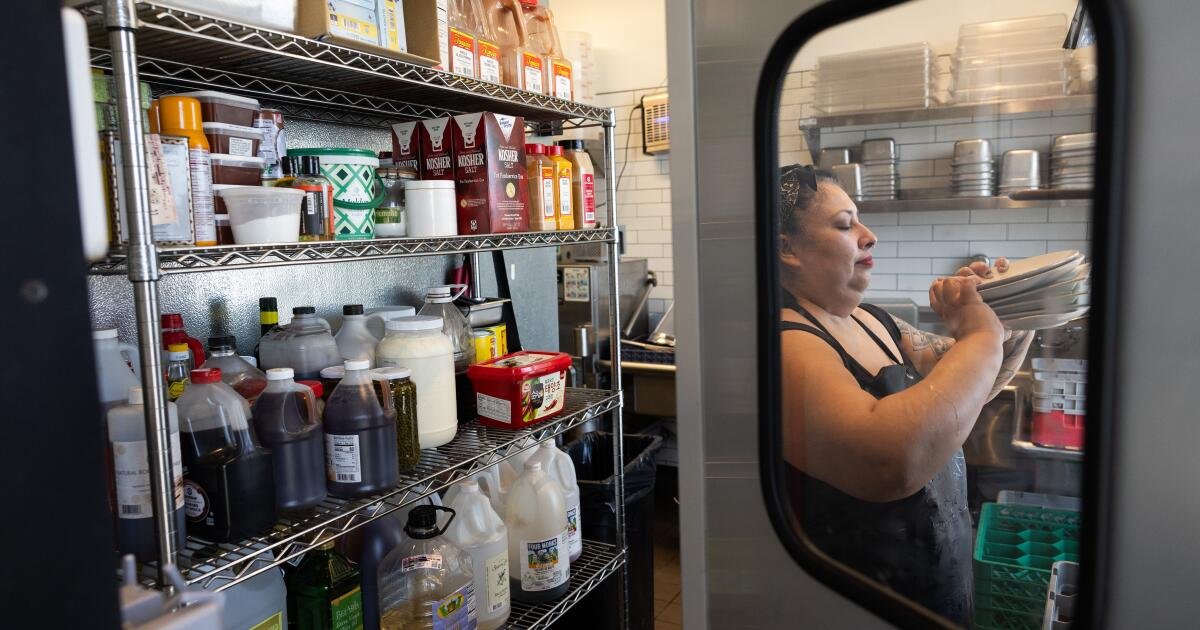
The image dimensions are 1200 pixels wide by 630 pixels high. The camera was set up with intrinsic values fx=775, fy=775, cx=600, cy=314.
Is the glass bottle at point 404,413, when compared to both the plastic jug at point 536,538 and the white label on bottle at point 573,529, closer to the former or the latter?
the plastic jug at point 536,538

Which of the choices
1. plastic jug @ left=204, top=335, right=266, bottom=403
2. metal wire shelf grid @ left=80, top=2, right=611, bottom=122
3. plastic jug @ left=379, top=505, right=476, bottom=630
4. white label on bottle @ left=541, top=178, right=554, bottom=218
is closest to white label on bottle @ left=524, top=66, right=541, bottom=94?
metal wire shelf grid @ left=80, top=2, right=611, bottom=122

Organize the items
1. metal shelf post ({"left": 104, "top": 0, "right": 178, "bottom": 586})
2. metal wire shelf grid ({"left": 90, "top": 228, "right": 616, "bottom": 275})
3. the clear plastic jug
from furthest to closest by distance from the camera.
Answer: the clear plastic jug, metal wire shelf grid ({"left": 90, "top": 228, "right": 616, "bottom": 275}), metal shelf post ({"left": 104, "top": 0, "right": 178, "bottom": 586})

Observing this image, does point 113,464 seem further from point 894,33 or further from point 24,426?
point 894,33

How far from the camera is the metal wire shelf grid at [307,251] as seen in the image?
1.33 metres

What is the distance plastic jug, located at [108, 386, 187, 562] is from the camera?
1376 mm

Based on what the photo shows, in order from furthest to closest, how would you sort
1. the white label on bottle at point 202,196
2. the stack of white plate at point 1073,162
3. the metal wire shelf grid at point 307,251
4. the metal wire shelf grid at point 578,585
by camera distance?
the metal wire shelf grid at point 578,585 < the white label on bottle at point 202,196 < the metal wire shelf grid at point 307,251 < the stack of white plate at point 1073,162

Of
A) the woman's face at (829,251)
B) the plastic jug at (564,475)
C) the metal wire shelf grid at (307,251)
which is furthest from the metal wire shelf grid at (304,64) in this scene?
the woman's face at (829,251)

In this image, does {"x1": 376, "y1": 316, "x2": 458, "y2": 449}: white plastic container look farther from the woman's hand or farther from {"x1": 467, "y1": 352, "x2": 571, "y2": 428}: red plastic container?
the woman's hand

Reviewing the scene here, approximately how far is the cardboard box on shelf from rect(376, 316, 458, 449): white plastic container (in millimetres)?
642

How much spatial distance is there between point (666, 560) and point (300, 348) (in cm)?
276

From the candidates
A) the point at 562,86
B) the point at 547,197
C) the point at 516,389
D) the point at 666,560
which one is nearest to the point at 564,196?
the point at 547,197

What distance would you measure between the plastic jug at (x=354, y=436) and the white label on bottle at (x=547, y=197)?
2.60ft

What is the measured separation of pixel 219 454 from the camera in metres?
1.47

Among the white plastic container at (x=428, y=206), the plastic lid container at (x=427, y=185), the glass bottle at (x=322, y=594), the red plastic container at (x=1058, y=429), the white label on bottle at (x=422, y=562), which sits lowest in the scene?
the glass bottle at (x=322, y=594)
